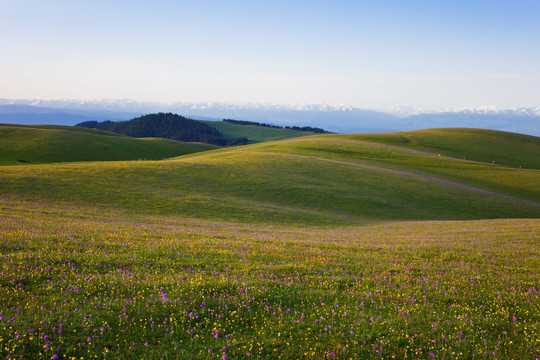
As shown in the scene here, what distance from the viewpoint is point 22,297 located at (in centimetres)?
809

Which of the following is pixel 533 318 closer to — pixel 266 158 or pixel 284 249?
pixel 284 249

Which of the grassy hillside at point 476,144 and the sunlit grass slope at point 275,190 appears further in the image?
the grassy hillside at point 476,144

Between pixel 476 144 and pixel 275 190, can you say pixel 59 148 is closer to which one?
pixel 275 190

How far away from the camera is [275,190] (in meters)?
46.8

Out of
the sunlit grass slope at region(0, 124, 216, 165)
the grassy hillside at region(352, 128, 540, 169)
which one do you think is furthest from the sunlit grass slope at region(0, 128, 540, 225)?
the sunlit grass slope at region(0, 124, 216, 165)

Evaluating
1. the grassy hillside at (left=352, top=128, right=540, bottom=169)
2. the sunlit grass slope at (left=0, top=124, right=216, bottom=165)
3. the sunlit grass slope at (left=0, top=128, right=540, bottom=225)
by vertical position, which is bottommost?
the sunlit grass slope at (left=0, top=128, right=540, bottom=225)

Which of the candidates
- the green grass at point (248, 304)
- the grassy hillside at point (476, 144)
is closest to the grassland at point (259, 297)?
the green grass at point (248, 304)

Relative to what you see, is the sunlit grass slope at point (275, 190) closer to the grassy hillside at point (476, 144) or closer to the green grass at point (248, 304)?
the green grass at point (248, 304)

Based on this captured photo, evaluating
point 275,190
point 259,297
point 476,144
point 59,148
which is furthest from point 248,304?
point 476,144

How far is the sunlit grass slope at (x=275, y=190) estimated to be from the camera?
3494 cm

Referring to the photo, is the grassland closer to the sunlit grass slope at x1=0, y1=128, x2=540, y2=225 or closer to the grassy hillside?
the sunlit grass slope at x1=0, y1=128, x2=540, y2=225

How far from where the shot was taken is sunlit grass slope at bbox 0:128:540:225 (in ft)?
115

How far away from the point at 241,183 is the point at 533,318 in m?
41.6

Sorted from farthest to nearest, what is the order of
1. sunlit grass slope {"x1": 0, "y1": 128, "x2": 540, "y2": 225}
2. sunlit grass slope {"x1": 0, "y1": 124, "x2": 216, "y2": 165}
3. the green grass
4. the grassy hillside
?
the grassy hillside
sunlit grass slope {"x1": 0, "y1": 124, "x2": 216, "y2": 165}
sunlit grass slope {"x1": 0, "y1": 128, "x2": 540, "y2": 225}
the green grass
